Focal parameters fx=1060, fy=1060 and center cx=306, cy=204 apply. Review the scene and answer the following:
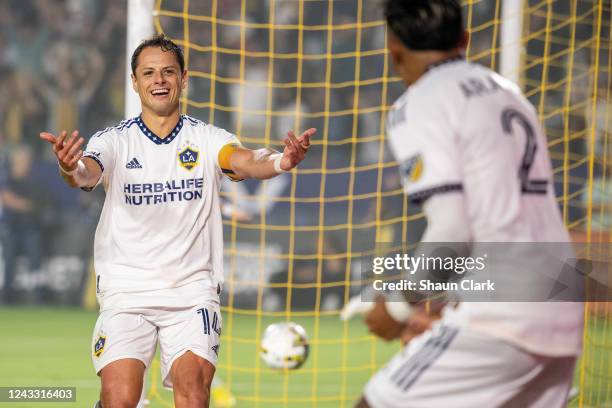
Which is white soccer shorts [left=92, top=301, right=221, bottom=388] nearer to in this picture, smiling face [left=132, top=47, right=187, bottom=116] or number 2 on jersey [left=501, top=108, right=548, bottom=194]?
smiling face [left=132, top=47, right=187, bottom=116]

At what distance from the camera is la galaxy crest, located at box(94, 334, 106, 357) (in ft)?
17.1

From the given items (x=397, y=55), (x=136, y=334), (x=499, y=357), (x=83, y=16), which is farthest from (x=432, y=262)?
(x=83, y=16)

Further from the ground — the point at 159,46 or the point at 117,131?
the point at 159,46

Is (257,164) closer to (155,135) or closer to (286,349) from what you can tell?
(155,135)

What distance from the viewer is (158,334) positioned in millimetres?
5391

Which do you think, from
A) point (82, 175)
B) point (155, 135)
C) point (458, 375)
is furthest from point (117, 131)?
point (458, 375)

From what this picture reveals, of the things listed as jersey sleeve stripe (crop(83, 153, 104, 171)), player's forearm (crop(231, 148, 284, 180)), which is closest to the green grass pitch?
player's forearm (crop(231, 148, 284, 180))

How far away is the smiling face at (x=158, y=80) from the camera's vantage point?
547cm

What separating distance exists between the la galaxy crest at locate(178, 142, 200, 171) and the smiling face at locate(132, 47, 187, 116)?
213 millimetres

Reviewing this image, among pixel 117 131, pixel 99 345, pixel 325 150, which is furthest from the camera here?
pixel 325 150

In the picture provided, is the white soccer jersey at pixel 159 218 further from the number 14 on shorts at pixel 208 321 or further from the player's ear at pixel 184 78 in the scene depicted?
the player's ear at pixel 184 78

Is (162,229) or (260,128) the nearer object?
(162,229)

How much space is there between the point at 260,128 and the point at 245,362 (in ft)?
16.4

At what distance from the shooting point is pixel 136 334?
5246 millimetres
